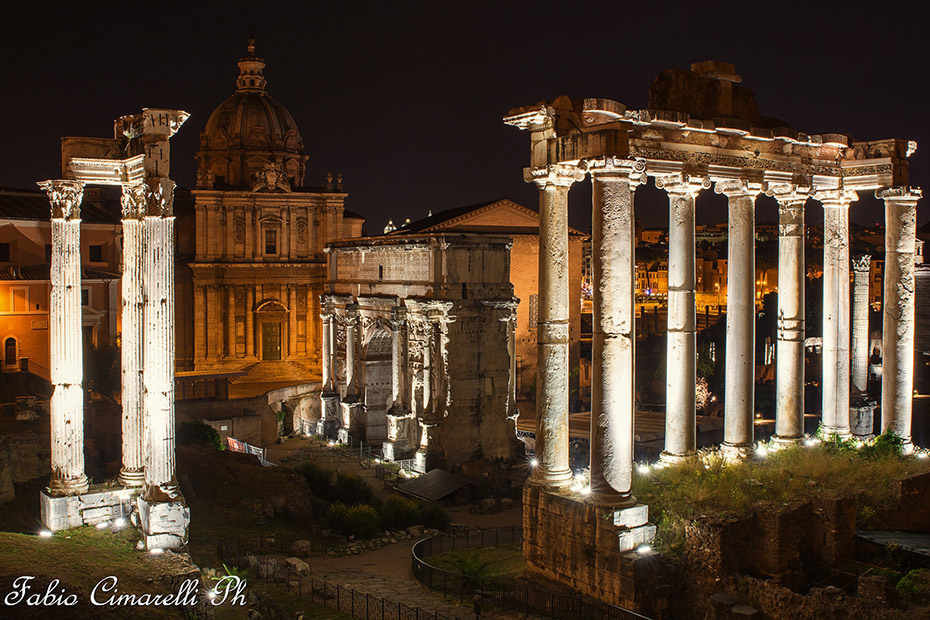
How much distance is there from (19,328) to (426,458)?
19.7 m

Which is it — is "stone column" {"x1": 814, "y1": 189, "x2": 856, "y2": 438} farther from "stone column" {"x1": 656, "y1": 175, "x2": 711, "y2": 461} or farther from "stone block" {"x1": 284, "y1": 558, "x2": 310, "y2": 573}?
"stone block" {"x1": 284, "y1": 558, "x2": 310, "y2": 573}

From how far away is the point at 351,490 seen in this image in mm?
29891

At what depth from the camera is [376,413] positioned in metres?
40.2

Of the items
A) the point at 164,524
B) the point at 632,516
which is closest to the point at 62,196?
the point at 164,524

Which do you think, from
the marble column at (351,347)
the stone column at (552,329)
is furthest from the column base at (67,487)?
the marble column at (351,347)

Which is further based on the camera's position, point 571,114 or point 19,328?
point 19,328

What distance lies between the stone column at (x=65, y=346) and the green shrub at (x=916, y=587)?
15.5m

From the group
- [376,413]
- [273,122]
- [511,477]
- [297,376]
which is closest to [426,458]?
[511,477]

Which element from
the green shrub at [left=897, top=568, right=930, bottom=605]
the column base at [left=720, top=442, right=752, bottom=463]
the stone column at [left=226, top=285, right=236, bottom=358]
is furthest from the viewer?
the stone column at [left=226, top=285, right=236, bottom=358]

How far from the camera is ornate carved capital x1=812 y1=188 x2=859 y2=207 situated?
21453 mm

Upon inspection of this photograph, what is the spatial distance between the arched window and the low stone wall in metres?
31.0

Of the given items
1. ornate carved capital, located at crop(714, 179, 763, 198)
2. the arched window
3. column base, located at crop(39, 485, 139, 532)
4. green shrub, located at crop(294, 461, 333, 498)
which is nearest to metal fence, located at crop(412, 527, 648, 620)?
column base, located at crop(39, 485, 139, 532)

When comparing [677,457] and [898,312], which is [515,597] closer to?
[677,457]

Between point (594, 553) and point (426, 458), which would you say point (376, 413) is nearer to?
point (426, 458)
